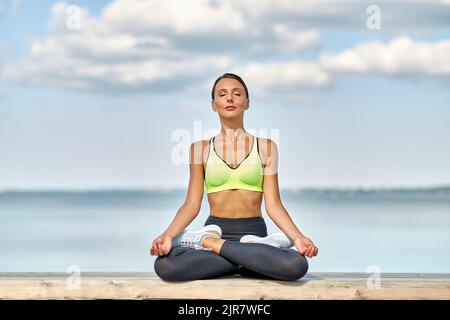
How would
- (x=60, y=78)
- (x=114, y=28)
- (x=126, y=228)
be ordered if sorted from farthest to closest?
(x=60, y=78)
(x=114, y=28)
(x=126, y=228)

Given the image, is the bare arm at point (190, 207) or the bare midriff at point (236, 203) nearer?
the bare arm at point (190, 207)

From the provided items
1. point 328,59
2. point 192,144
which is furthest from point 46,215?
point 192,144

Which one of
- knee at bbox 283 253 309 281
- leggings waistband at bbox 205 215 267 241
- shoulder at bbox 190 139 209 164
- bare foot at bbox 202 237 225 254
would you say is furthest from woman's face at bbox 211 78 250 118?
knee at bbox 283 253 309 281

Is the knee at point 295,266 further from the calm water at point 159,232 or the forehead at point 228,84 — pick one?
the calm water at point 159,232

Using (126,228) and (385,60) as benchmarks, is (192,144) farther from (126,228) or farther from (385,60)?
(385,60)

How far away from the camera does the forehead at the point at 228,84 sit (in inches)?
134

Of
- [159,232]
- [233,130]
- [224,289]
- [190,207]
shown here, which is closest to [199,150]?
[233,130]

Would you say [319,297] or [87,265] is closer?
[319,297]

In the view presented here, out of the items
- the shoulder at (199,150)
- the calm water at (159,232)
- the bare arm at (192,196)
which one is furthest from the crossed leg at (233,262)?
the calm water at (159,232)

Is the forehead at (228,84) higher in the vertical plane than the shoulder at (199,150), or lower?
higher

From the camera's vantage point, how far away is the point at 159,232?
11414 millimetres
